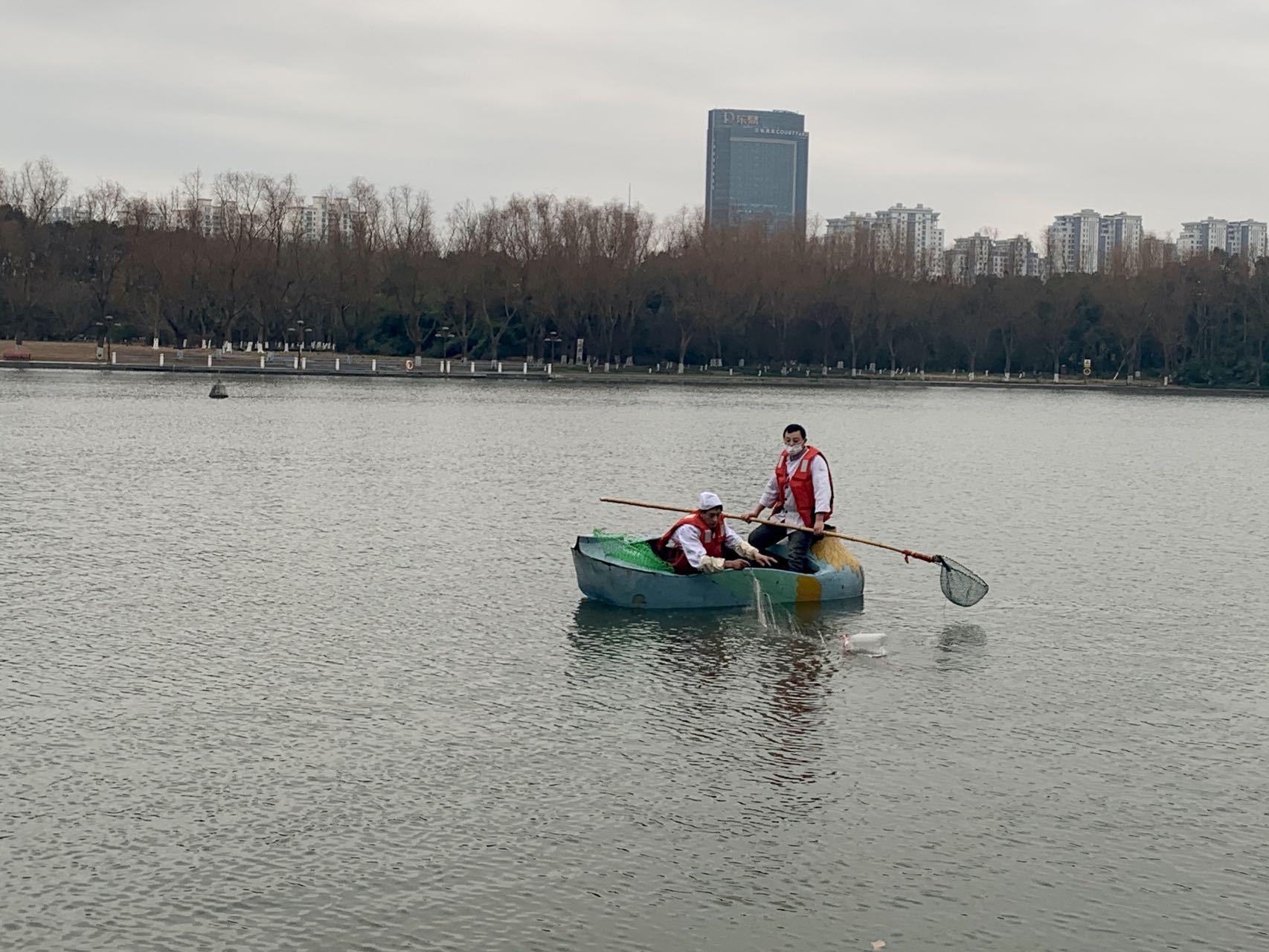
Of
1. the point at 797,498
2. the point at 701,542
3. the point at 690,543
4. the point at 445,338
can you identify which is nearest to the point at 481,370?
the point at 445,338

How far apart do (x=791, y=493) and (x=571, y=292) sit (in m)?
88.5

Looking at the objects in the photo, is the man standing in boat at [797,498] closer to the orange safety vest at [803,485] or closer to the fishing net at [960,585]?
the orange safety vest at [803,485]

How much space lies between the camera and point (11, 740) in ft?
42.0

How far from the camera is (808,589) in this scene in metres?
19.5

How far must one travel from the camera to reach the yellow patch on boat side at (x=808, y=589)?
63.4 feet

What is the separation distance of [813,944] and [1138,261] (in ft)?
454

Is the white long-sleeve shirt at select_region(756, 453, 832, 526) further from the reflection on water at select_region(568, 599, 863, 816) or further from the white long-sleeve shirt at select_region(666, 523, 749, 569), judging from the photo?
the reflection on water at select_region(568, 599, 863, 816)

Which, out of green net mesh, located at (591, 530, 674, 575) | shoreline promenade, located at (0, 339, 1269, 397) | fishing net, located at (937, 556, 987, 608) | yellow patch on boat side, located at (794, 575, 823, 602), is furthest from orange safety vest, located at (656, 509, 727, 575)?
shoreline promenade, located at (0, 339, 1269, 397)

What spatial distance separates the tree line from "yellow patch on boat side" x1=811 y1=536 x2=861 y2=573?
8604cm

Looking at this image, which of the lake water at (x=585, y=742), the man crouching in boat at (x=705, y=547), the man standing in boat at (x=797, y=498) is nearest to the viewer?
the lake water at (x=585, y=742)

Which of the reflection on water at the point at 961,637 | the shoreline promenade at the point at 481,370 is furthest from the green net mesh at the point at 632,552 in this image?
the shoreline promenade at the point at 481,370

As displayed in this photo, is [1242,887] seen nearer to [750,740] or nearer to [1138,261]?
[750,740]

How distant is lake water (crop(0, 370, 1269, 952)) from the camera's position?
384 inches

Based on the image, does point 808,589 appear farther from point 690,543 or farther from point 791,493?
point 690,543
